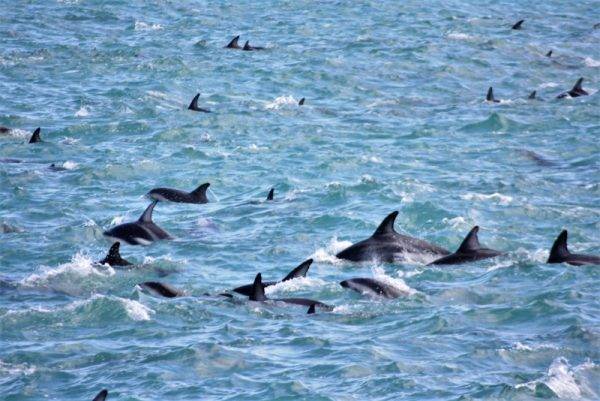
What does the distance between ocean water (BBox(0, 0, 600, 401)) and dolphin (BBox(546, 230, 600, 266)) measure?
0.22 metres

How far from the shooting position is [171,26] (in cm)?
5081

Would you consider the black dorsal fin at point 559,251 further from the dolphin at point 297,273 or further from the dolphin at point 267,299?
the dolphin at point 267,299

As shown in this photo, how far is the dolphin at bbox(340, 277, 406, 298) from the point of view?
1831 cm

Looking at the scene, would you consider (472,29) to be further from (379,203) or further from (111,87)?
(379,203)

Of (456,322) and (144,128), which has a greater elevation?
(456,322)

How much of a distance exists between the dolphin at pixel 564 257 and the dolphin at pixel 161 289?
6.17 m

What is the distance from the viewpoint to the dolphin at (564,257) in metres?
19.9

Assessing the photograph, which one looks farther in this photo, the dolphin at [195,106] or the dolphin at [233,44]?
the dolphin at [233,44]

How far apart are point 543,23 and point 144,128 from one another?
2568cm

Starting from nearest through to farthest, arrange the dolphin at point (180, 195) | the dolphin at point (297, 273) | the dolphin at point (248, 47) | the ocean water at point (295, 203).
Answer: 1. the ocean water at point (295, 203)
2. the dolphin at point (297, 273)
3. the dolphin at point (180, 195)
4. the dolphin at point (248, 47)

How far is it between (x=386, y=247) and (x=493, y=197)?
17.8 ft

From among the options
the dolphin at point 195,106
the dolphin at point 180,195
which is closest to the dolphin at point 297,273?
the dolphin at point 180,195

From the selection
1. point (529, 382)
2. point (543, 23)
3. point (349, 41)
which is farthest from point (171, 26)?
point (529, 382)

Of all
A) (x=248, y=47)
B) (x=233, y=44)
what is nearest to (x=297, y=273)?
(x=248, y=47)
